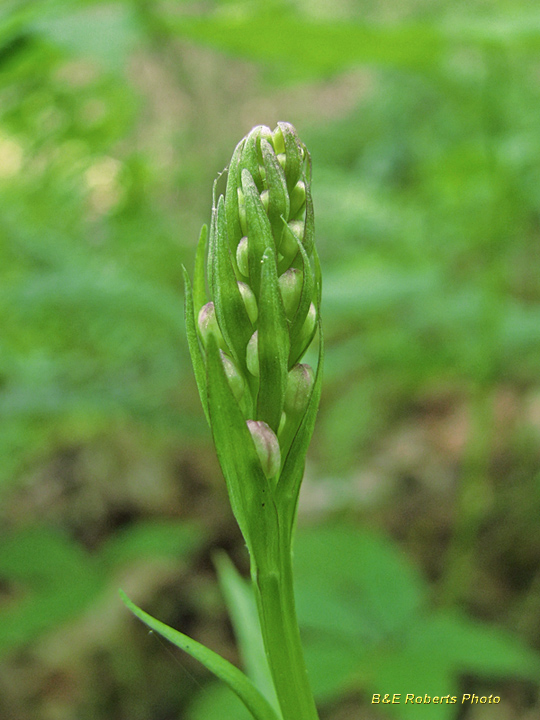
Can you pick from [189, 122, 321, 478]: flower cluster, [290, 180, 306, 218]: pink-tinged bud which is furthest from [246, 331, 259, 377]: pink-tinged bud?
[290, 180, 306, 218]: pink-tinged bud

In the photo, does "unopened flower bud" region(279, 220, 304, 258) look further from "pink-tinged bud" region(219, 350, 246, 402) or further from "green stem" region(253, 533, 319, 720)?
"green stem" region(253, 533, 319, 720)

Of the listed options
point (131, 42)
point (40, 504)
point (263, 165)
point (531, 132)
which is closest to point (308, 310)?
point (263, 165)

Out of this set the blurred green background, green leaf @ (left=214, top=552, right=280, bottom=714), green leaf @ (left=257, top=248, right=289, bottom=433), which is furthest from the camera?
the blurred green background

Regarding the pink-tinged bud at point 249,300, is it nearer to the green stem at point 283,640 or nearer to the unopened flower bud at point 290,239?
the unopened flower bud at point 290,239

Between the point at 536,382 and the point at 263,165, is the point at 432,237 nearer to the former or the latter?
the point at 536,382

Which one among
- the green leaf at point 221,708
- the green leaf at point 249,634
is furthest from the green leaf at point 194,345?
the green leaf at point 221,708
